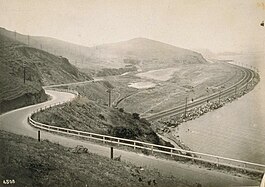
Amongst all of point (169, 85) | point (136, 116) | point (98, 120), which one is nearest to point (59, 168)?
point (98, 120)

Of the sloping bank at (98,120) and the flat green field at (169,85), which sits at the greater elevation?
the flat green field at (169,85)

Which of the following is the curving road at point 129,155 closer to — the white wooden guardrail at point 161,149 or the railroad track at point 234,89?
the white wooden guardrail at point 161,149

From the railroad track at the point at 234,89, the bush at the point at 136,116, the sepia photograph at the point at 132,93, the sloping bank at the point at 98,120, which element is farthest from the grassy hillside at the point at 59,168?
the railroad track at the point at 234,89

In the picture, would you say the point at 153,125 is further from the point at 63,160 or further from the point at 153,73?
the point at 63,160

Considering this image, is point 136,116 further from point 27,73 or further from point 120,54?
point 27,73

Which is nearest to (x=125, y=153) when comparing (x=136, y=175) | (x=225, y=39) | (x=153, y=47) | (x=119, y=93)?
(x=136, y=175)

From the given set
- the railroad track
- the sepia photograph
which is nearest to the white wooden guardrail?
the sepia photograph

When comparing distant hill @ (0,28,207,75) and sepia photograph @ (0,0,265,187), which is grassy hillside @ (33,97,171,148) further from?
distant hill @ (0,28,207,75)
